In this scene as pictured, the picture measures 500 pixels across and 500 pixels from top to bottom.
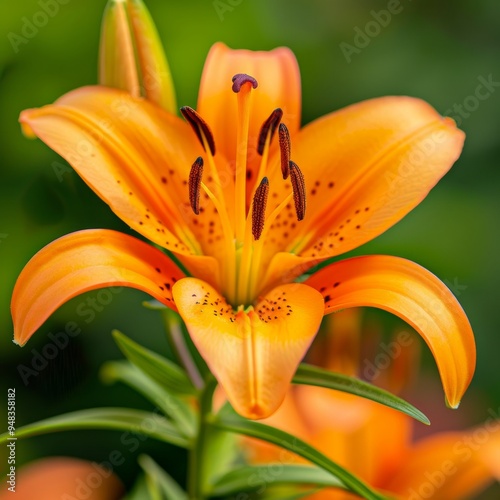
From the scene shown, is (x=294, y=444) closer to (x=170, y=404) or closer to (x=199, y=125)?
(x=170, y=404)

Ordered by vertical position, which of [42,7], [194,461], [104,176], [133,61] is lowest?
[194,461]

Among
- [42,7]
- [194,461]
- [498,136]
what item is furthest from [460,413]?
[42,7]

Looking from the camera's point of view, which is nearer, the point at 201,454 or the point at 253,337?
the point at 253,337

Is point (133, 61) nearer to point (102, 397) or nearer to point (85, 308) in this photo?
point (85, 308)

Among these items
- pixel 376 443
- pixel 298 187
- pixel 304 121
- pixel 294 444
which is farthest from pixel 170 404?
pixel 304 121

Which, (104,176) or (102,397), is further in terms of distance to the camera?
(102,397)

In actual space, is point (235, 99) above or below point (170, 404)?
above

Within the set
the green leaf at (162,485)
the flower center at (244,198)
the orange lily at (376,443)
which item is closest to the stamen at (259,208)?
the flower center at (244,198)

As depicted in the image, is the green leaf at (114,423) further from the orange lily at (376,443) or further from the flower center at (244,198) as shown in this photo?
the orange lily at (376,443)
